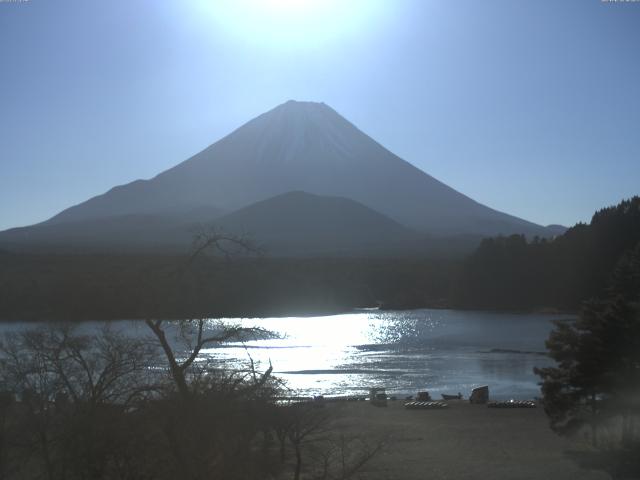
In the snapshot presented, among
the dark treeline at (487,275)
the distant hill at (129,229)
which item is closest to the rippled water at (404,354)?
the dark treeline at (487,275)

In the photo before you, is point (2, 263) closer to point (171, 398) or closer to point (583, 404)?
point (583, 404)

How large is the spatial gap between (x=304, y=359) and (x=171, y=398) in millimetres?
21075

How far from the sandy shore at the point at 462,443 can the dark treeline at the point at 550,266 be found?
32.6 meters

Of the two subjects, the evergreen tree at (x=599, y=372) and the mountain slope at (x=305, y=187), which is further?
the mountain slope at (x=305, y=187)

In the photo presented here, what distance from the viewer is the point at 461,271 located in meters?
51.4

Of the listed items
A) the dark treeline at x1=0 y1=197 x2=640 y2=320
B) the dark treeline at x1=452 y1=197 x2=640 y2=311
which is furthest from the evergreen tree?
the dark treeline at x1=452 y1=197 x2=640 y2=311

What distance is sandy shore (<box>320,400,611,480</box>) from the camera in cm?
985

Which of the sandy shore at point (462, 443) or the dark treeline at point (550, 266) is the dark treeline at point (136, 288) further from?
the dark treeline at point (550, 266)

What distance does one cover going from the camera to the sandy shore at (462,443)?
9.85 m

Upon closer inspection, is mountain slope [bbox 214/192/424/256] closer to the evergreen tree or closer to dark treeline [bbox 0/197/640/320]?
dark treeline [bbox 0/197/640/320]

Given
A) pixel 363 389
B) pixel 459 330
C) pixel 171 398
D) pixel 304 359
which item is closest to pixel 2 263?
pixel 363 389

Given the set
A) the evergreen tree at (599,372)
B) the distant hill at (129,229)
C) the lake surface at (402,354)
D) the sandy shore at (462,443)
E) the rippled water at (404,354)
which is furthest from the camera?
the distant hill at (129,229)

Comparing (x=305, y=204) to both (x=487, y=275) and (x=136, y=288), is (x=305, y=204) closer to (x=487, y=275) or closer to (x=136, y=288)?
(x=487, y=275)

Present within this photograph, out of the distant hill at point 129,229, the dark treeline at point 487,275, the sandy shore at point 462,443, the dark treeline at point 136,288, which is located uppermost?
the distant hill at point 129,229
